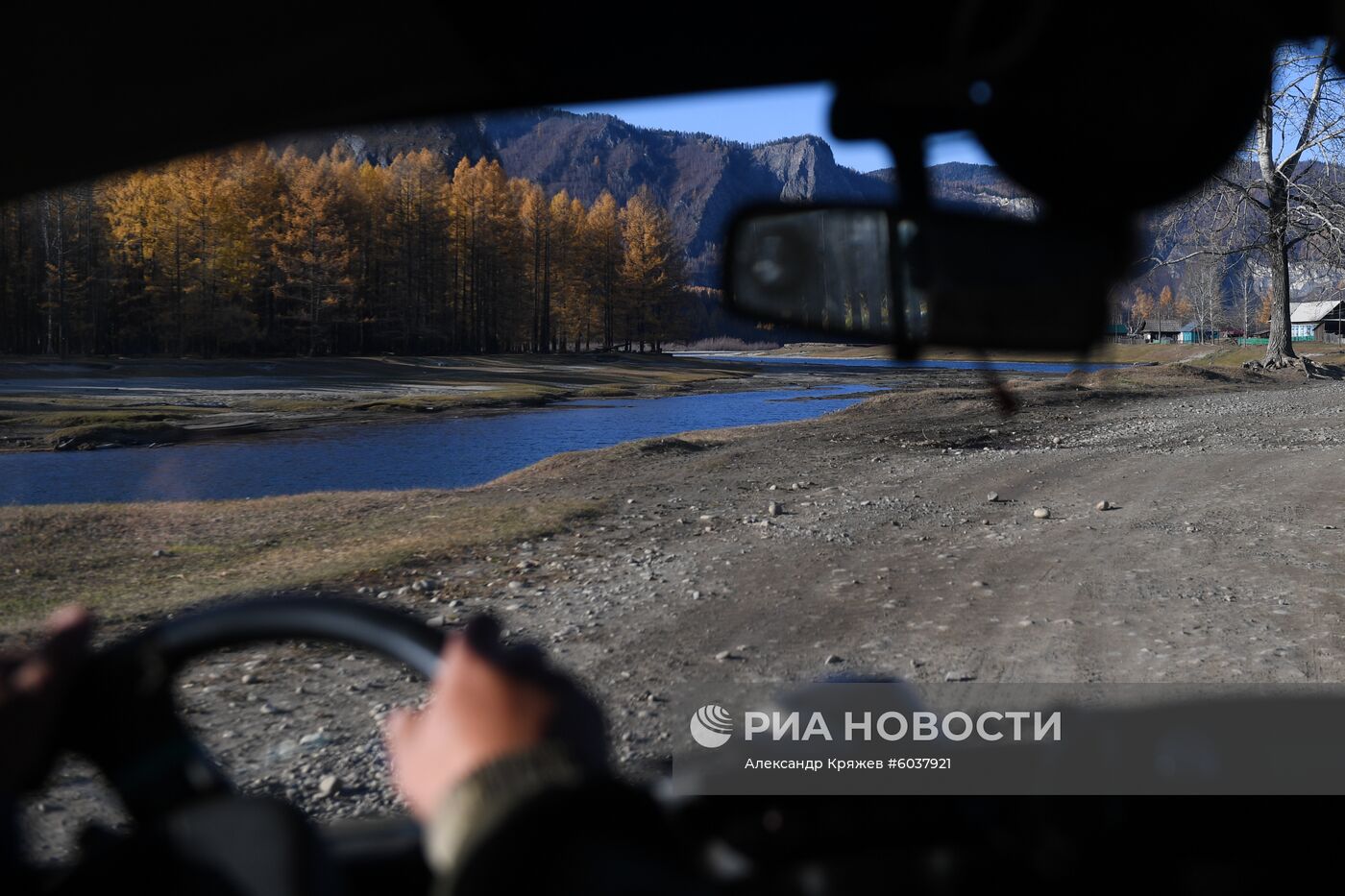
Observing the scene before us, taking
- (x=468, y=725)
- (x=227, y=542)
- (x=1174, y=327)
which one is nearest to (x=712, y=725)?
(x=468, y=725)

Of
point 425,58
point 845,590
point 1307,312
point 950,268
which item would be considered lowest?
point 845,590

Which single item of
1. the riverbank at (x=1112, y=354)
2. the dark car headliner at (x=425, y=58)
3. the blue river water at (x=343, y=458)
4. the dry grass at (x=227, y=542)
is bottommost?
the blue river water at (x=343, y=458)

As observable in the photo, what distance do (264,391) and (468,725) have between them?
35.8m

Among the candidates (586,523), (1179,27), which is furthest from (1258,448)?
(1179,27)

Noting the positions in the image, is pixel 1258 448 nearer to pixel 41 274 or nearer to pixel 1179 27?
pixel 1179 27

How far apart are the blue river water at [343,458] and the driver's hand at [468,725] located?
14314 millimetres

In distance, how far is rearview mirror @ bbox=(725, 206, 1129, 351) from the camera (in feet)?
6.34

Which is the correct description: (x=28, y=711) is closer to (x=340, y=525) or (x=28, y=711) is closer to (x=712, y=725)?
(x=712, y=725)

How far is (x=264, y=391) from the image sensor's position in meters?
34.2

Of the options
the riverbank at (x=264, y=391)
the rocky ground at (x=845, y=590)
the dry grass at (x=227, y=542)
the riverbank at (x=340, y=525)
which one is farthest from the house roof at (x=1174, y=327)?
the dry grass at (x=227, y=542)

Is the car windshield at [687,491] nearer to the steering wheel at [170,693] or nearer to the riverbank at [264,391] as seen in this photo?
the riverbank at [264,391]

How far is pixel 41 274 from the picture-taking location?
28047mm

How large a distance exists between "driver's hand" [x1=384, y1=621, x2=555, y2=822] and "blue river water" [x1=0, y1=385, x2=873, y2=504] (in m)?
14.3

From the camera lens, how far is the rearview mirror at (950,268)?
1.93 metres
